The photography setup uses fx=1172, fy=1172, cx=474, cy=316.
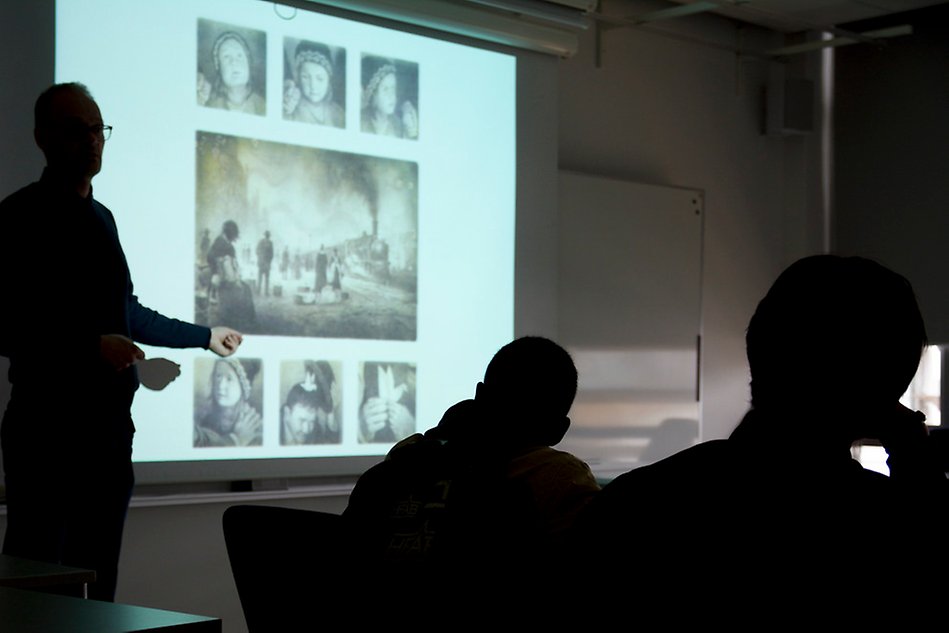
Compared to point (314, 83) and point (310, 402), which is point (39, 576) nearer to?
point (310, 402)

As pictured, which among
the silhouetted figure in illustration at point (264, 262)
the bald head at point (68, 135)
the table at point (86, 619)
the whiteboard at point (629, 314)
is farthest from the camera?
the whiteboard at point (629, 314)

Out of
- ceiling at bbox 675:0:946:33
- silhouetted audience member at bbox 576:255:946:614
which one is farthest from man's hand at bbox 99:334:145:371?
ceiling at bbox 675:0:946:33

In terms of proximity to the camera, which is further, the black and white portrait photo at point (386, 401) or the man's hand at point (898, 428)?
the black and white portrait photo at point (386, 401)

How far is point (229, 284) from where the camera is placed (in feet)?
13.1

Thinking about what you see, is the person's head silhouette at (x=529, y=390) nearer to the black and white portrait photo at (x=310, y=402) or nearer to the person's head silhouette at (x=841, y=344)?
the person's head silhouette at (x=841, y=344)

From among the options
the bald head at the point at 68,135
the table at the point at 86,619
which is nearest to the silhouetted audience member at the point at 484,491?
the table at the point at 86,619

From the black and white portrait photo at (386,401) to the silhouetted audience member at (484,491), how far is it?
237 cm

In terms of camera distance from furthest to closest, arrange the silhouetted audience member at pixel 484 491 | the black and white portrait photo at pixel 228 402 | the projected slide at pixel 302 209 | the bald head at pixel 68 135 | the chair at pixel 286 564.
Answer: the black and white portrait photo at pixel 228 402 → the projected slide at pixel 302 209 → the bald head at pixel 68 135 → the chair at pixel 286 564 → the silhouetted audience member at pixel 484 491

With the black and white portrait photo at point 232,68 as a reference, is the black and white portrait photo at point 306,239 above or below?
below

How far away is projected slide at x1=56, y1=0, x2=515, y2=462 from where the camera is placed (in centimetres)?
376

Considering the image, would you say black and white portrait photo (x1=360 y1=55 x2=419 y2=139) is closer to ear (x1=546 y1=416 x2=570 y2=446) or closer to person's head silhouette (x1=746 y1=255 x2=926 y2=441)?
ear (x1=546 y1=416 x2=570 y2=446)

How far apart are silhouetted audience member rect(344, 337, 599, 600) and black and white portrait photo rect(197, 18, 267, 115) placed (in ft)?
7.48

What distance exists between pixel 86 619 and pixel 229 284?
110 inches

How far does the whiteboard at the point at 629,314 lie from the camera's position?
538cm
